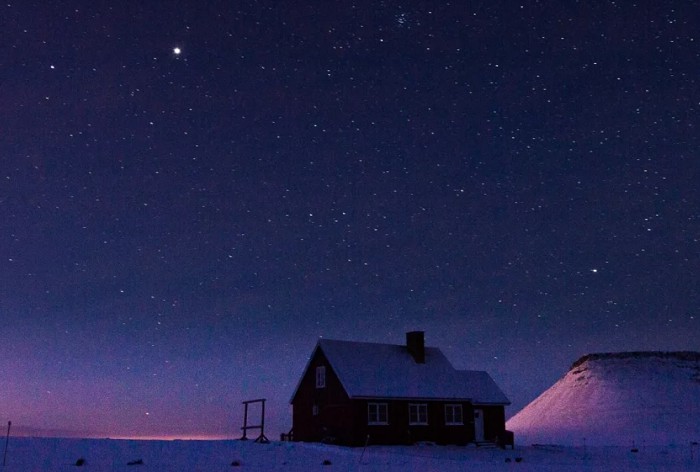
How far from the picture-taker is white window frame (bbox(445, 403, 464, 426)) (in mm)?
47422

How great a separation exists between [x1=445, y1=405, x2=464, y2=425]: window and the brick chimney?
3.97 meters

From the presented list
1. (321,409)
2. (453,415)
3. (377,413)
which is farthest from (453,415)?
(321,409)

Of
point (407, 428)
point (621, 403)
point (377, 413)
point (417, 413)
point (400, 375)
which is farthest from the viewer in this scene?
point (621, 403)

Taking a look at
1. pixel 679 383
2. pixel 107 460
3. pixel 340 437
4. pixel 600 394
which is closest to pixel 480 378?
pixel 340 437

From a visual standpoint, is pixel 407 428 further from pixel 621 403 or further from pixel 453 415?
pixel 621 403

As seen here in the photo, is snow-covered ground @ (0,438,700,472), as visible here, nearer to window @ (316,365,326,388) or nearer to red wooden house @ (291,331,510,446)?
red wooden house @ (291,331,510,446)

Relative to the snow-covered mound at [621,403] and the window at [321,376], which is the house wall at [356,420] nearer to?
the window at [321,376]

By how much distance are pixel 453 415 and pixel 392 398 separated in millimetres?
5115

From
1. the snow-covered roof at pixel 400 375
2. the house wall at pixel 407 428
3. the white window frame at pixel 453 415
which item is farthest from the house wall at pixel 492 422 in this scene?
the white window frame at pixel 453 415

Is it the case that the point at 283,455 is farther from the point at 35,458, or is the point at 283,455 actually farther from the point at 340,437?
the point at 340,437

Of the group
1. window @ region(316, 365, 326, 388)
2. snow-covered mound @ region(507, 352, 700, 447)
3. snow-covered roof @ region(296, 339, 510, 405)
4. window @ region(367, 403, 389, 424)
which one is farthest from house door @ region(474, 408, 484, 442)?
snow-covered mound @ region(507, 352, 700, 447)

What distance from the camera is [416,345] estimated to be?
51094 mm

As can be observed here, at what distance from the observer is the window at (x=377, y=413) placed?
44375 millimetres

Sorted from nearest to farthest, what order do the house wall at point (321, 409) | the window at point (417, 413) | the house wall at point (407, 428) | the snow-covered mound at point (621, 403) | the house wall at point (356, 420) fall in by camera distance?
the house wall at point (407, 428), the house wall at point (356, 420), the house wall at point (321, 409), the window at point (417, 413), the snow-covered mound at point (621, 403)
